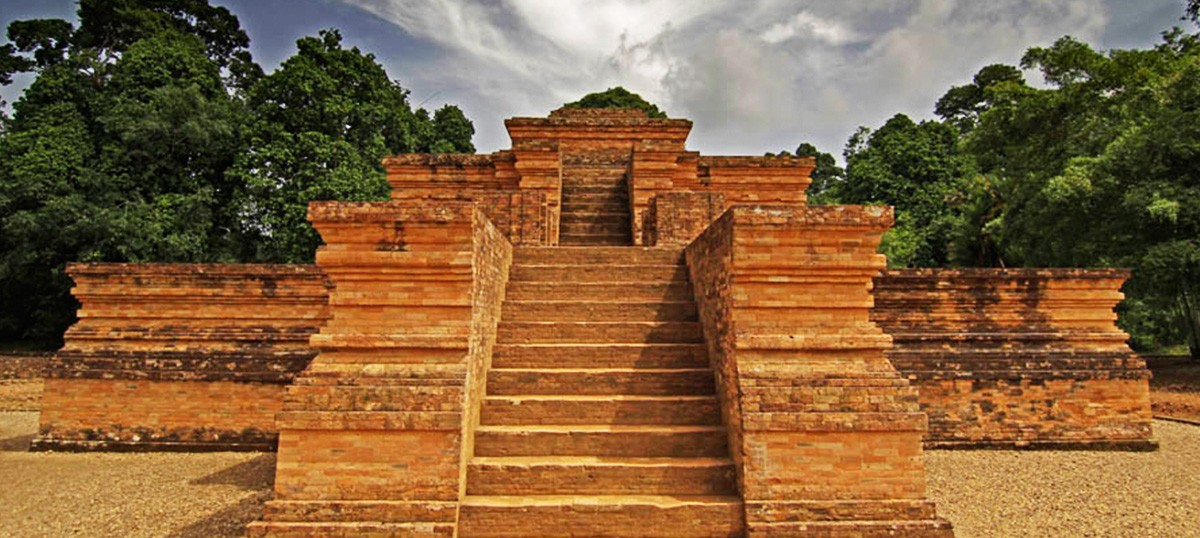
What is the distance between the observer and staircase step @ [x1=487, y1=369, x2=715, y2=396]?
532 cm

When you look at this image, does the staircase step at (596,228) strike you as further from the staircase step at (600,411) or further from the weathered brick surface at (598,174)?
the staircase step at (600,411)

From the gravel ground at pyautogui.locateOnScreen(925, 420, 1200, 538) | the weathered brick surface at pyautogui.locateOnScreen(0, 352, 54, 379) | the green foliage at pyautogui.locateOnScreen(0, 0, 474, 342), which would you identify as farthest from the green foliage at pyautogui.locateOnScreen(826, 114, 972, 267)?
the weathered brick surface at pyautogui.locateOnScreen(0, 352, 54, 379)

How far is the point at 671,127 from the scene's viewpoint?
1273cm

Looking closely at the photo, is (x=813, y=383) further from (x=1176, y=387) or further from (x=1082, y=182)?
(x=1176, y=387)

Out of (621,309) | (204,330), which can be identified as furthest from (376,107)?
(621,309)

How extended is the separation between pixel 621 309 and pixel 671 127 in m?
7.37

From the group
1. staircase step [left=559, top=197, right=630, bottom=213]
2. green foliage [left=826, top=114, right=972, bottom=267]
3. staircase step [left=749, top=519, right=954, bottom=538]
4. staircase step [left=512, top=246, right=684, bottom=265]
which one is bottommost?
staircase step [left=749, top=519, right=954, bottom=538]

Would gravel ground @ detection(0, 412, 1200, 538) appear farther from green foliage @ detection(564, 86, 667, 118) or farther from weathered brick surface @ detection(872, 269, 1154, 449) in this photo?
green foliage @ detection(564, 86, 667, 118)

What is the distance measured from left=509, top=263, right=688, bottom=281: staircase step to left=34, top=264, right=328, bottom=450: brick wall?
9.11 ft

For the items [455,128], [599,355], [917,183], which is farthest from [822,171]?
[599,355]

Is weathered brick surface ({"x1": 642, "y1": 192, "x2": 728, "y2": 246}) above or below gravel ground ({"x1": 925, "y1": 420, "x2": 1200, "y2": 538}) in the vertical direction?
above

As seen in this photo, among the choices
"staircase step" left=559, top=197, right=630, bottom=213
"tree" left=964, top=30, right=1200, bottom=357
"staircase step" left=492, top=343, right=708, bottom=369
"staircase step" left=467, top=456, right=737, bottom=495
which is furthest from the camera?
"tree" left=964, top=30, right=1200, bottom=357

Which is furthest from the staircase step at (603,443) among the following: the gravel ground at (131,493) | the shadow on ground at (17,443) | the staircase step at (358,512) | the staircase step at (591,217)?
the shadow on ground at (17,443)

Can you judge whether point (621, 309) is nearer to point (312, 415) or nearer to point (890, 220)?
point (890, 220)
